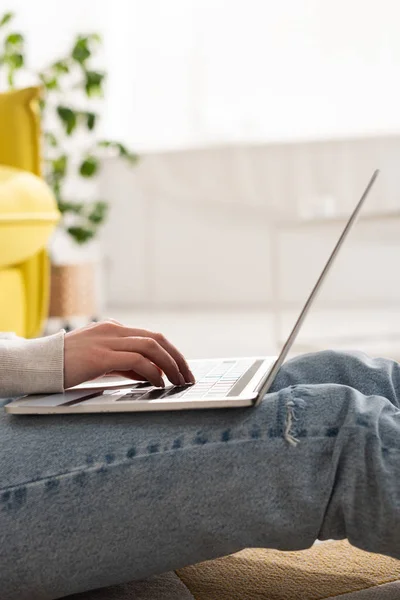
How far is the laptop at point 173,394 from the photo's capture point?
627 mm

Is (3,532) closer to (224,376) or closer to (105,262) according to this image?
(224,376)

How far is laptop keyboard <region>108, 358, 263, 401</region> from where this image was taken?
26.7 inches

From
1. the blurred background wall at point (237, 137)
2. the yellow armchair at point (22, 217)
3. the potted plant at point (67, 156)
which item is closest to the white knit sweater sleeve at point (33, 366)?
the yellow armchair at point (22, 217)

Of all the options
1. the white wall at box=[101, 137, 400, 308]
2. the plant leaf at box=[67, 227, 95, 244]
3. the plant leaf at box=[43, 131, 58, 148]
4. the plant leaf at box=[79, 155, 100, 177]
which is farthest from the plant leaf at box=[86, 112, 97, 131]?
the white wall at box=[101, 137, 400, 308]

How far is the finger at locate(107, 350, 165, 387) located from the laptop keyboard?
2 cm

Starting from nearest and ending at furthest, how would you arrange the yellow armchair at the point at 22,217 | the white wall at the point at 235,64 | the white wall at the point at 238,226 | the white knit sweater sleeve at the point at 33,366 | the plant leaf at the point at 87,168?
1. the white knit sweater sleeve at the point at 33,366
2. the yellow armchair at the point at 22,217
3. the plant leaf at the point at 87,168
4. the white wall at the point at 235,64
5. the white wall at the point at 238,226

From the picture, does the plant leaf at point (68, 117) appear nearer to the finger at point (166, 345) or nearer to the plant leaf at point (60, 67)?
the plant leaf at point (60, 67)

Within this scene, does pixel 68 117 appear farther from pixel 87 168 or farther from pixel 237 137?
pixel 237 137

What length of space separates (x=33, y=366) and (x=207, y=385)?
0.15m

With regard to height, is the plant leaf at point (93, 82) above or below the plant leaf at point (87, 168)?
above

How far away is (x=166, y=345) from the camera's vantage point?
29.2 inches

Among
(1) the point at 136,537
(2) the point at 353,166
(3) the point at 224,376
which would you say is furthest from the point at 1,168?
(2) the point at 353,166

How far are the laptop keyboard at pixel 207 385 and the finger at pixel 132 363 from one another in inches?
0.7

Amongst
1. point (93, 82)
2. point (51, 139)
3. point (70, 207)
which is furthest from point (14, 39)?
point (70, 207)
